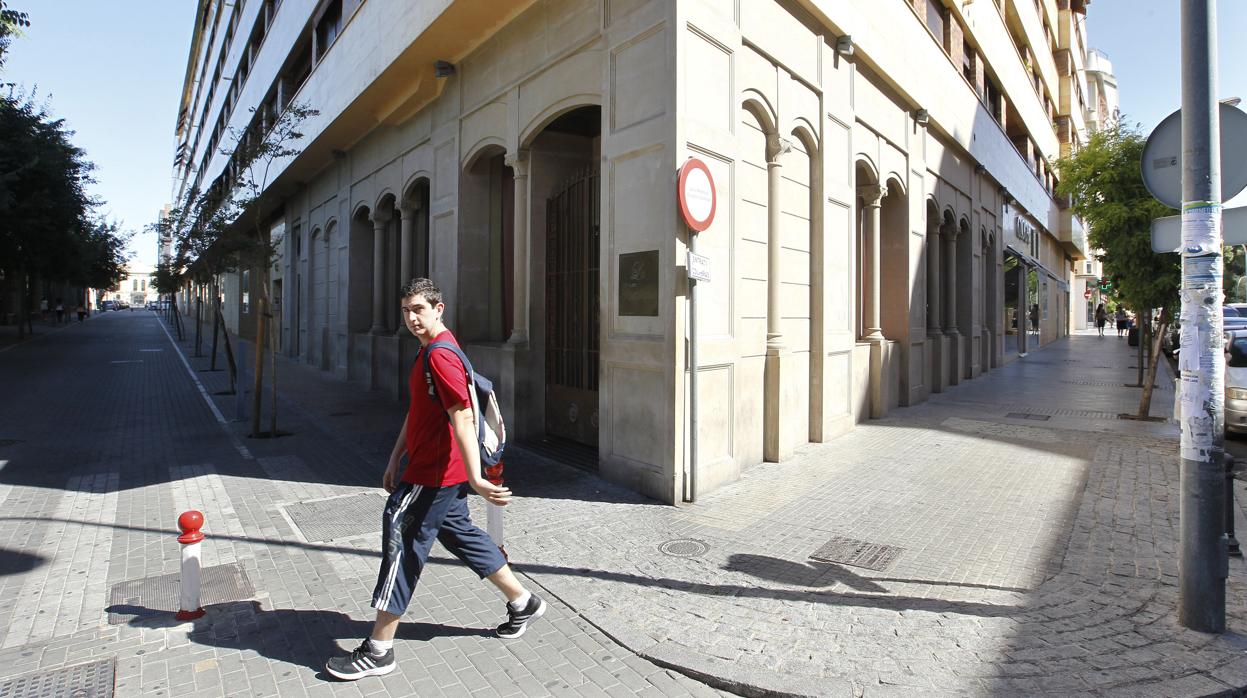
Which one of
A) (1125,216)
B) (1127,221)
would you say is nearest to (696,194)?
(1125,216)

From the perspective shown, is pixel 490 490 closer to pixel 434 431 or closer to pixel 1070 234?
pixel 434 431

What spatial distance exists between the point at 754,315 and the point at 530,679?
547cm

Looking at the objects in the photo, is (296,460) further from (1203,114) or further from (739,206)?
(1203,114)

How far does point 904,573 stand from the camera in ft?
16.2

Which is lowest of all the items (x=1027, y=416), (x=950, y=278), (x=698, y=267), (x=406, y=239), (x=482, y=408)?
(x=1027, y=416)

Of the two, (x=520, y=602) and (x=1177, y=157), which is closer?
(x=520, y=602)

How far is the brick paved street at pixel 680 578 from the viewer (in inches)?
141

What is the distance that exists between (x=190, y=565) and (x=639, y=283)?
4556 millimetres

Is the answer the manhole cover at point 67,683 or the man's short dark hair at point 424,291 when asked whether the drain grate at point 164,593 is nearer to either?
the manhole cover at point 67,683

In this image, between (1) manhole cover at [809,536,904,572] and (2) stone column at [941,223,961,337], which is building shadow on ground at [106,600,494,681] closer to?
(1) manhole cover at [809,536,904,572]

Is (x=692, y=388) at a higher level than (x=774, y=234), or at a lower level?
lower

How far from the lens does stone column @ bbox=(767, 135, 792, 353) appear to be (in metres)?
8.54

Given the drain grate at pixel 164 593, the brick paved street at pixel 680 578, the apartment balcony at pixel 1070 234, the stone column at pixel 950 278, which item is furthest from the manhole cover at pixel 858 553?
the apartment balcony at pixel 1070 234

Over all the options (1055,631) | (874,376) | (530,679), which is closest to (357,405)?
(874,376)
